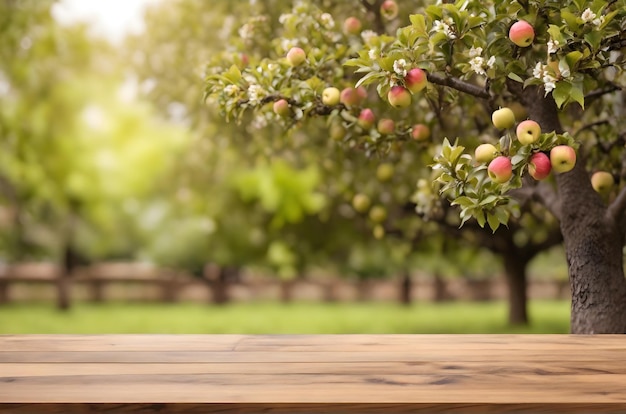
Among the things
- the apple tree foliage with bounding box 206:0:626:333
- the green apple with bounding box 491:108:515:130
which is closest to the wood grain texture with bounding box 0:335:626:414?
the apple tree foliage with bounding box 206:0:626:333

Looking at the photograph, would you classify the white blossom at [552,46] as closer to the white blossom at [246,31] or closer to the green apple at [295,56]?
the green apple at [295,56]

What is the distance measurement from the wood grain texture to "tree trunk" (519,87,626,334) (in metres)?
1.05

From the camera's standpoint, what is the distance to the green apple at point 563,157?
11.3ft

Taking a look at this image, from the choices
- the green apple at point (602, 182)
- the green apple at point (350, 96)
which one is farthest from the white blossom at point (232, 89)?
the green apple at point (602, 182)

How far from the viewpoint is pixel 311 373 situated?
2779 mm

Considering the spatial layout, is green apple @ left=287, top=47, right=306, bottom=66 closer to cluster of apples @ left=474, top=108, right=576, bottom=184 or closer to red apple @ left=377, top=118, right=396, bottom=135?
red apple @ left=377, top=118, right=396, bottom=135

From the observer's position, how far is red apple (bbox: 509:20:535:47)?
3.61 metres

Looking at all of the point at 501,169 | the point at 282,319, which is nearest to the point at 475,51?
the point at 501,169

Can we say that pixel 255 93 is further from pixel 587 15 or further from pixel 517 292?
pixel 517 292

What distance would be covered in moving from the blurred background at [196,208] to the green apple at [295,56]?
53 centimetres

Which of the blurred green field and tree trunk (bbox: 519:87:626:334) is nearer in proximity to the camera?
tree trunk (bbox: 519:87:626:334)

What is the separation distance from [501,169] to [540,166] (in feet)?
0.68

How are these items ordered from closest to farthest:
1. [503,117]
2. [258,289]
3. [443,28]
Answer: [443,28], [503,117], [258,289]

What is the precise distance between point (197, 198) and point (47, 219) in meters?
8.77
